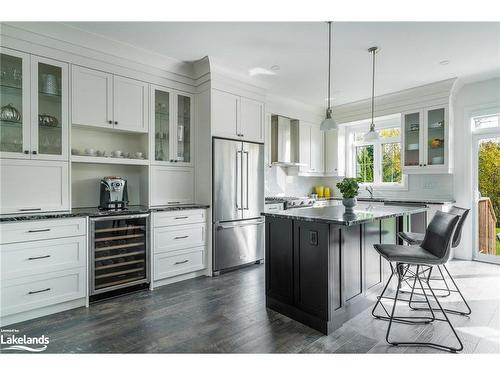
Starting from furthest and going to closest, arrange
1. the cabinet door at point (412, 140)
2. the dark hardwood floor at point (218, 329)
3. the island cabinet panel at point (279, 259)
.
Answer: the cabinet door at point (412, 140) → the island cabinet panel at point (279, 259) → the dark hardwood floor at point (218, 329)

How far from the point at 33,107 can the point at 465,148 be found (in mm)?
5772

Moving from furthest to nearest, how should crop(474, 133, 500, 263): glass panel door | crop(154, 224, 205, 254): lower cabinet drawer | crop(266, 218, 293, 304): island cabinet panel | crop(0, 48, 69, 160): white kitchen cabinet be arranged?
crop(474, 133, 500, 263): glass panel door < crop(154, 224, 205, 254): lower cabinet drawer < crop(0, 48, 69, 160): white kitchen cabinet < crop(266, 218, 293, 304): island cabinet panel

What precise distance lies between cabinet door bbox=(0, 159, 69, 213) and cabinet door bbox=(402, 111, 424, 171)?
197 inches

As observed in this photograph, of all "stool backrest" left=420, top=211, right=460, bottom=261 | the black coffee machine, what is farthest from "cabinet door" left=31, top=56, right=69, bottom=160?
"stool backrest" left=420, top=211, right=460, bottom=261

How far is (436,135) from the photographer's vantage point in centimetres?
466

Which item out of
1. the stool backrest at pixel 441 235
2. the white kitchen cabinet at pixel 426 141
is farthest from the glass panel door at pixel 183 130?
the white kitchen cabinet at pixel 426 141

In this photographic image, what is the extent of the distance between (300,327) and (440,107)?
4152mm

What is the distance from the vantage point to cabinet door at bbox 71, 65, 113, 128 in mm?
3051

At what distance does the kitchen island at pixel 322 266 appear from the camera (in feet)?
7.55

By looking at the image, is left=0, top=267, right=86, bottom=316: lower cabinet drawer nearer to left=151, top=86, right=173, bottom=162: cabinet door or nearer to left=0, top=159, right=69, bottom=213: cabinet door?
left=0, top=159, right=69, bottom=213: cabinet door

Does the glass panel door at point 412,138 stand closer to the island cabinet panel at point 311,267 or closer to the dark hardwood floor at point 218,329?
the dark hardwood floor at point 218,329

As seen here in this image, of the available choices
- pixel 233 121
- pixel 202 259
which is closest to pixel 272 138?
pixel 233 121

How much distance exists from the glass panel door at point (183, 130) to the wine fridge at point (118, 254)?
1.06 m
